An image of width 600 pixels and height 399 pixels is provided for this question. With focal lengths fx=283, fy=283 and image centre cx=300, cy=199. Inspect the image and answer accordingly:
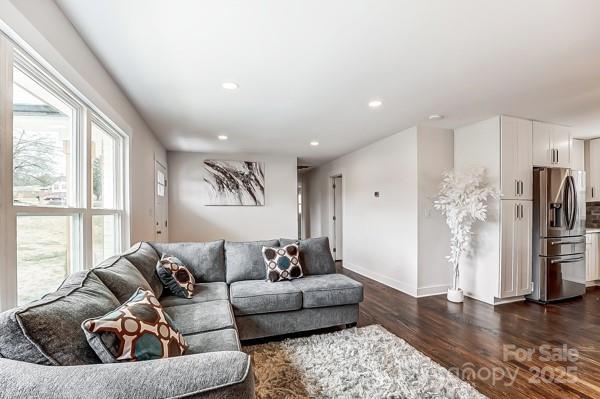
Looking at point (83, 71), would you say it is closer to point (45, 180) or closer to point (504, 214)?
point (45, 180)

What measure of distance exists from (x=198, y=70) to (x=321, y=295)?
2.16 metres

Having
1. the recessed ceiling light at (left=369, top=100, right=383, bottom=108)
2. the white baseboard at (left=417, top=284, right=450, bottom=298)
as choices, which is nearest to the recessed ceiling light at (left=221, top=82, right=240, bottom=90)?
the recessed ceiling light at (left=369, top=100, right=383, bottom=108)

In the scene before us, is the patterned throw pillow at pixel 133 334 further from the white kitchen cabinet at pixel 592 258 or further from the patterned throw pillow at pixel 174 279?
the white kitchen cabinet at pixel 592 258

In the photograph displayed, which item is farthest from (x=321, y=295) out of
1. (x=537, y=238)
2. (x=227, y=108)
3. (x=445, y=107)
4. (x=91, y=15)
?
(x=537, y=238)

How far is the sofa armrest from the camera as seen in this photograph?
74 centimetres

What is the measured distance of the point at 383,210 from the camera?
4.47m

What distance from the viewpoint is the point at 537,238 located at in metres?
3.55

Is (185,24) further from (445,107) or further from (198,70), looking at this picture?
(445,107)

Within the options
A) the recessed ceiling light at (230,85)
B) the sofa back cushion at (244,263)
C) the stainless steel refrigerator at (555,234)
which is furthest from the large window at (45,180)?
the stainless steel refrigerator at (555,234)

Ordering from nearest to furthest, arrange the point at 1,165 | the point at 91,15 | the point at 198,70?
the point at 1,165 → the point at 91,15 → the point at 198,70

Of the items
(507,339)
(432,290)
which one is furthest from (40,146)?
(432,290)

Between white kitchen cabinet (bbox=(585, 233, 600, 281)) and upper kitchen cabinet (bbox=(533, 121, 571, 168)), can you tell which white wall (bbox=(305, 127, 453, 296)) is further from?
white kitchen cabinet (bbox=(585, 233, 600, 281))

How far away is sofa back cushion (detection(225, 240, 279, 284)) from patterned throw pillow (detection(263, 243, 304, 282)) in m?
0.10

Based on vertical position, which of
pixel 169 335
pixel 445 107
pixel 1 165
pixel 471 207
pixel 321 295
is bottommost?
pixel 321 295
